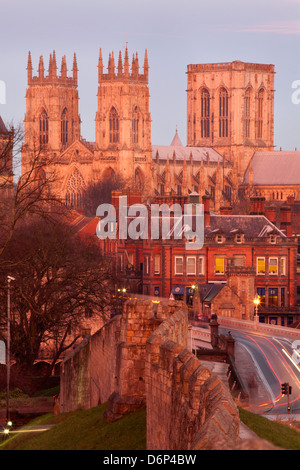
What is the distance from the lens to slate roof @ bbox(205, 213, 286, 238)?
286 feet

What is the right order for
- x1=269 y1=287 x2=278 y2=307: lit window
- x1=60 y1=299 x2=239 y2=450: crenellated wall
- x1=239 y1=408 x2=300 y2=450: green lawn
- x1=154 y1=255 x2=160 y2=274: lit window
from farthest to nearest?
x1=154 y1=255 x2=160 y2=274: lit window
x1=269 y1=287 x2=278 y2=307: lit window
x1=239 y1=408 x2=300 y2=450: green lawn
x1=60 y1=299 x2=239 y2=450: crenellated wall

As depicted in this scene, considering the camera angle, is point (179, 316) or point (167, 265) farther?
point (167, 265)

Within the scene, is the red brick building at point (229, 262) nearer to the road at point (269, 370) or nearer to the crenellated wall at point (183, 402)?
the road at point (269, 370)

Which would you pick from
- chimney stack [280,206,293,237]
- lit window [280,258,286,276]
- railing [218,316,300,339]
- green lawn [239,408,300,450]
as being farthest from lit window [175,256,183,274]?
green lawn [239,408,300,450]

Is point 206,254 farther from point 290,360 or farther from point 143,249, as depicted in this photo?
point 290,360

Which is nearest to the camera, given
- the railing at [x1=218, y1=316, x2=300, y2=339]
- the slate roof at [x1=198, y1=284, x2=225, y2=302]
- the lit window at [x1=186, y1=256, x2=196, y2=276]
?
the railing at [x1=218, y1=316, x2=300, y2=339]

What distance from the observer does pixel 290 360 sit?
176 ft

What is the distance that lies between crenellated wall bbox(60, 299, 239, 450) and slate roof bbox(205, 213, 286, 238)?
50.4m

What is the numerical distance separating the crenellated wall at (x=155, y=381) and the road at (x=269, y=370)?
32.6ft

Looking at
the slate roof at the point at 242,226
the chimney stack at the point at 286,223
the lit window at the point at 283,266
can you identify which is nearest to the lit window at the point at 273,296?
the lit window at the point at 283,266

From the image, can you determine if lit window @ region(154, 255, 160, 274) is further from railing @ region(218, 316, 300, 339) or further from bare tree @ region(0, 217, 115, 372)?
bare tree @ region(0, 217, 115, 372)

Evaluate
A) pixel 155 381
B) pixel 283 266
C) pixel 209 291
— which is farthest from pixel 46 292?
pixel 283 266

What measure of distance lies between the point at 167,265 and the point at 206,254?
339 centimetres
